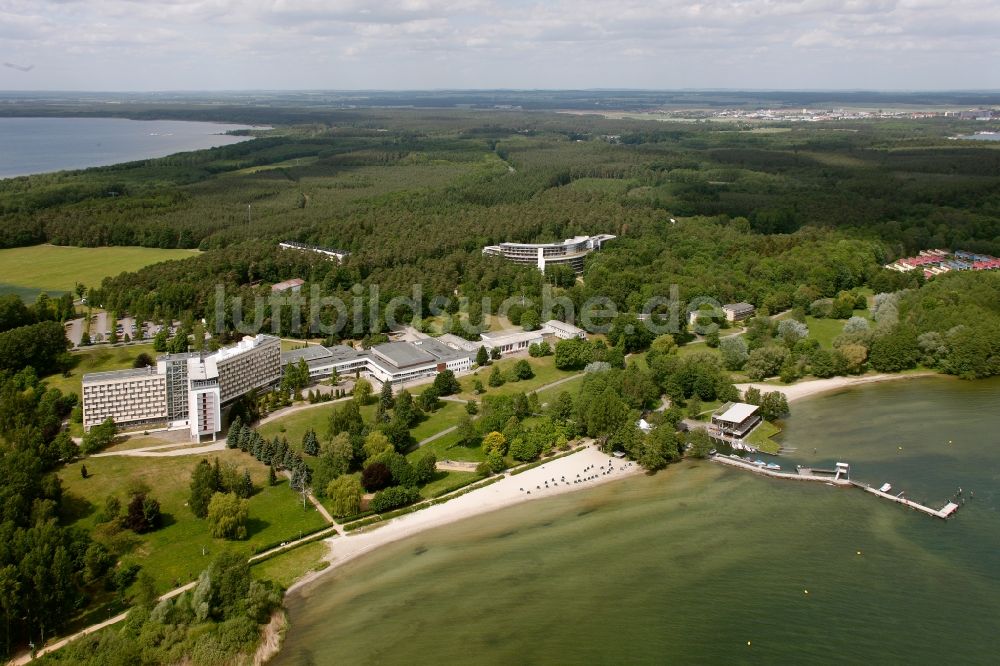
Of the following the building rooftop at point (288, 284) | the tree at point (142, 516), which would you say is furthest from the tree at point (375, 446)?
the building rooftop at point (288, 284)

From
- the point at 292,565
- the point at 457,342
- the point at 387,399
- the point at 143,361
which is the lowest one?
the point at 292,565

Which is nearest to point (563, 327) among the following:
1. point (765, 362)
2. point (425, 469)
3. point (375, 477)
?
point (765, 362)

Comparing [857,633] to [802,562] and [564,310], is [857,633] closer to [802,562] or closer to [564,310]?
[802,562]

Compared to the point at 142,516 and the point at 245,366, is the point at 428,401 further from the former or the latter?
the point at 142,516

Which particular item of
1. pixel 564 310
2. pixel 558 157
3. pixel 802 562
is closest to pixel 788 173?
pixel 558 157

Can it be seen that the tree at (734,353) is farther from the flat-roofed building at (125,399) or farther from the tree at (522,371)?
the flat-roofed building at (125,399)

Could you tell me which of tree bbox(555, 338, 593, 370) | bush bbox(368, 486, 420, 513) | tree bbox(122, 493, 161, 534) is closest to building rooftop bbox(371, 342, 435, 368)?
tree bbox(555, 338, 593, 370)
